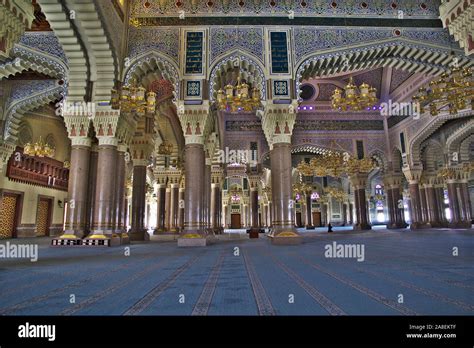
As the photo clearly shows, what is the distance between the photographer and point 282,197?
7660 millimetres

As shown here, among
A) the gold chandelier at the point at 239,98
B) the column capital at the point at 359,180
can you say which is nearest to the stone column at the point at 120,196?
the gold chandelier at the point at 239,98

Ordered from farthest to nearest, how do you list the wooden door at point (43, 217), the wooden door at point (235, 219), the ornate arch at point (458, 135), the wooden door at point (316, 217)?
the wooden door at point (235, 219) < the wooden door at point (316, 217) < the wooden door at point (43, 217) < the ornate arch at point (458, 135)

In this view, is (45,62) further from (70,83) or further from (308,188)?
(308,188)

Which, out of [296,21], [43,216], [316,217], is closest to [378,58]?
[296,21]

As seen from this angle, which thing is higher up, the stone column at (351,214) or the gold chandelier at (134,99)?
the gold chandelier at (134,99)

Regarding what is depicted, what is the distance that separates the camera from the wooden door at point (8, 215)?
11.6 meters

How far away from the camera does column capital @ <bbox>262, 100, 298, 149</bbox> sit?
302 inches

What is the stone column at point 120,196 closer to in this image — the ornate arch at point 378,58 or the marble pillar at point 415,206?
the ornate arch at point 378,58

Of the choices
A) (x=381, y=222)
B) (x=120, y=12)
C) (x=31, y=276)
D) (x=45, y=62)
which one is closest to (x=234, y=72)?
(x=120, y=12)

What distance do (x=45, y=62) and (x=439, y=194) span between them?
18701 mm

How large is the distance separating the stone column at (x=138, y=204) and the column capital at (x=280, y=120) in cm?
482

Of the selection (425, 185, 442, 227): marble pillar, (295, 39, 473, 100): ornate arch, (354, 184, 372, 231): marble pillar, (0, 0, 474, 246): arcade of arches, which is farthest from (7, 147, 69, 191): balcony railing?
(425, 185, 442, 227): marble pillar

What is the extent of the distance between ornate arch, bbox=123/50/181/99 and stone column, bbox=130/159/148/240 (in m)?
3.17

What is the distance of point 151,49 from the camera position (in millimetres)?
8109
